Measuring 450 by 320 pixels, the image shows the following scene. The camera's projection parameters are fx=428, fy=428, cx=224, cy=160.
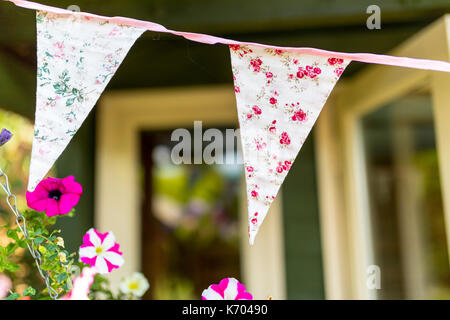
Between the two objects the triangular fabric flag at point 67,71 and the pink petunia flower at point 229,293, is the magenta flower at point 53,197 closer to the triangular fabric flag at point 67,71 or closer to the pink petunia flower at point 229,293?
the triangular fabric flag at point 67,71

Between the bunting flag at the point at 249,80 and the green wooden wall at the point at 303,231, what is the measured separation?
1.20 meters

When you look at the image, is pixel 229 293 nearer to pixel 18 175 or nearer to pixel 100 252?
pixel 100 252

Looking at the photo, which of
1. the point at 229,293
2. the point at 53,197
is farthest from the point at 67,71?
the point at 229,293

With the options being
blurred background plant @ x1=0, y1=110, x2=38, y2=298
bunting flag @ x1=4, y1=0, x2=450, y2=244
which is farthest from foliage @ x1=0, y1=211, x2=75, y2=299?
blurred background plant @ x1=0, y1=110, x2=38, y2=298

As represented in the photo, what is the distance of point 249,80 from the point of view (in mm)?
1125

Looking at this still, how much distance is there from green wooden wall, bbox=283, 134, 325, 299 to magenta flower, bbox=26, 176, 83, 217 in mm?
1401

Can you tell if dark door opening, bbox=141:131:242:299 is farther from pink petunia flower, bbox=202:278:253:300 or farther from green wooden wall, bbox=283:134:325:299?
pink petunia flower, bbox=202:278:253:300

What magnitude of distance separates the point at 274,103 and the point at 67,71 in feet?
1.75

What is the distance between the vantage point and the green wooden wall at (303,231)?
2240 mm

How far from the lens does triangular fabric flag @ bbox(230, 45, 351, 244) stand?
3.63ft

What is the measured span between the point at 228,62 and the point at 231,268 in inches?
113

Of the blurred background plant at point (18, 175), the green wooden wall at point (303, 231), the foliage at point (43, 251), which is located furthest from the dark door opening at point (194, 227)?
the foliage at point (43, 251)
